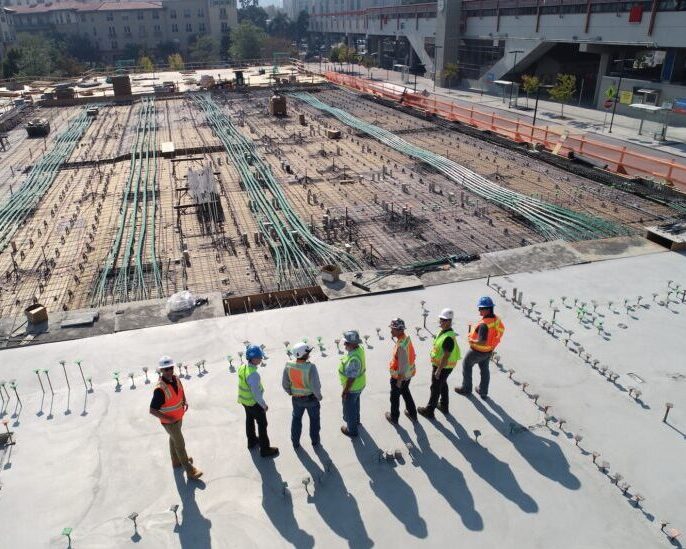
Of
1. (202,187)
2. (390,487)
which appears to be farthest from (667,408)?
(202,187)

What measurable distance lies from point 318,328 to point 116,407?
2920 millimetres

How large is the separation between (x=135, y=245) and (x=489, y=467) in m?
9.27

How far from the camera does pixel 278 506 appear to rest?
4965 millimetres

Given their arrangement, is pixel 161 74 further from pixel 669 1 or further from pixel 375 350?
pixel 375 350

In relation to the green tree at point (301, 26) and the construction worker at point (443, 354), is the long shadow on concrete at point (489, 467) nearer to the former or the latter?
the construction worker at point (443, 354)

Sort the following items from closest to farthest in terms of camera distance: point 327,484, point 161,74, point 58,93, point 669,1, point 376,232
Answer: point 327,484 < point 376,232 < point 669,1 < point 58,93 < point 161,74

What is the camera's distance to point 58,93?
33.2 meters

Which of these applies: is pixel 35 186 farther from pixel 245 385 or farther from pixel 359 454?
pixel 359 454

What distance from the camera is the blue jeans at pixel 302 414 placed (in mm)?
5262

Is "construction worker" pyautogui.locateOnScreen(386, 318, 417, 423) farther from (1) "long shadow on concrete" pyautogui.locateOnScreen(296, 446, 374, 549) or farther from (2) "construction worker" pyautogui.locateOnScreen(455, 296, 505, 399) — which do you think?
(1) "long shadow on concrete" pyautogui.locateOnScreen(296, 446, 374, 549)

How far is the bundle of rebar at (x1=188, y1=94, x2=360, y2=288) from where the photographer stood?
1055cm

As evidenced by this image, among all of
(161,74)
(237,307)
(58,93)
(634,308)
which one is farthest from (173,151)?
(161,74)

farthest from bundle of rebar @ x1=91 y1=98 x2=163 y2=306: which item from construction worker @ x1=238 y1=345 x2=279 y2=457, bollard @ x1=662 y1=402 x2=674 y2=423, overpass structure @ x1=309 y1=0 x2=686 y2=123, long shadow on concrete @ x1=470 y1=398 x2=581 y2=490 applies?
overpass structure @ x1=309 y1=0 x2=686 y2=123

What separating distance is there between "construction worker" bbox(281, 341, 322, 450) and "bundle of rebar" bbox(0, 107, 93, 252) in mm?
10006
